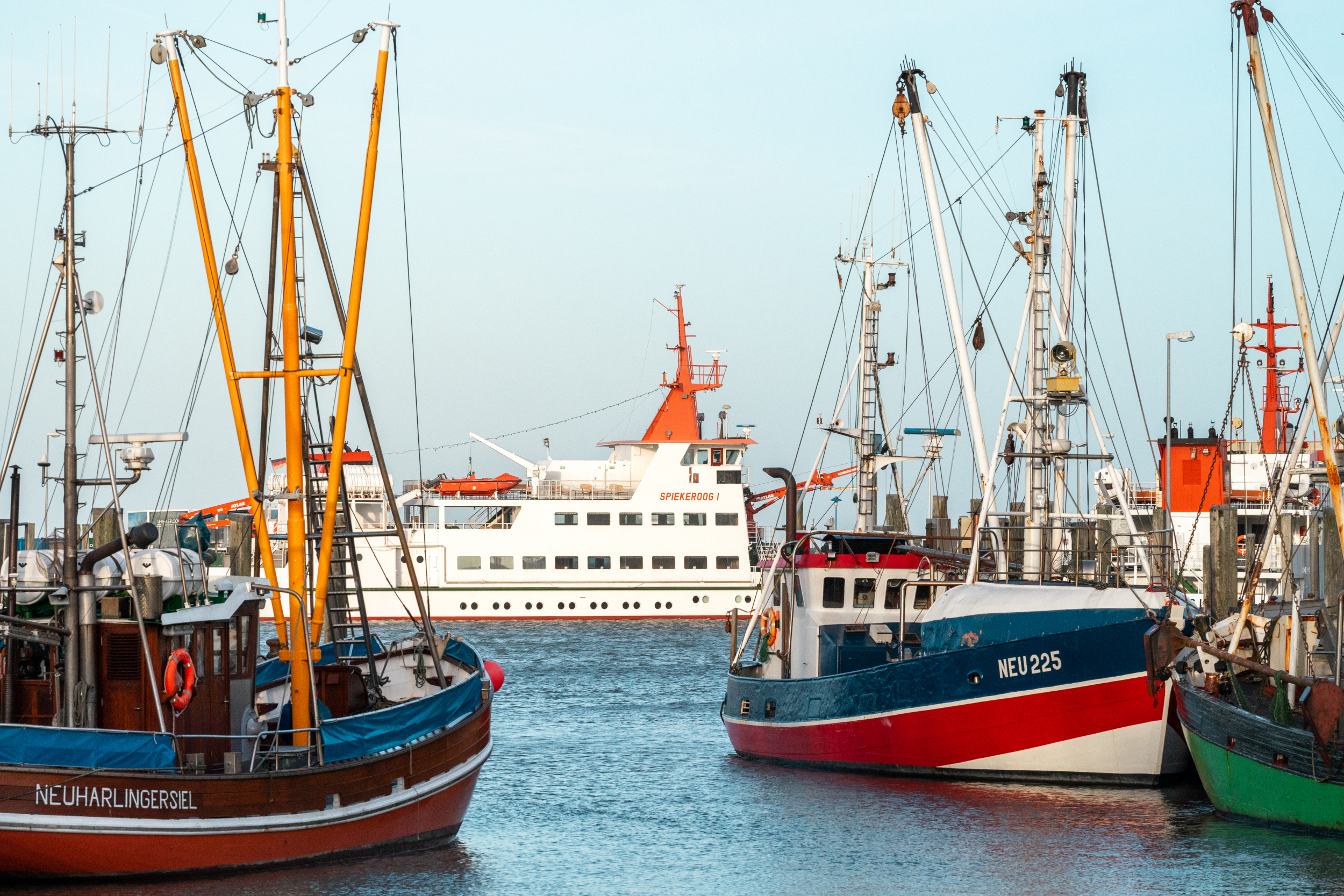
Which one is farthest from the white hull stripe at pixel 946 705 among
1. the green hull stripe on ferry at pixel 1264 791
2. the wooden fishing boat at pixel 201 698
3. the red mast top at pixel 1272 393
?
the red mast top at pixel 1272 393

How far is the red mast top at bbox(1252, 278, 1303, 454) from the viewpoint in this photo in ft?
174

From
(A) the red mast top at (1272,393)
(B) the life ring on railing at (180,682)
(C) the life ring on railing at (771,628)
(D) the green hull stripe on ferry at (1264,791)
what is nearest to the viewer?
(B) the life ring on railing at (180,682)

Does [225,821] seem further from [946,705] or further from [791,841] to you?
[946,705]

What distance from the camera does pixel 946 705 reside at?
2277 centimetres

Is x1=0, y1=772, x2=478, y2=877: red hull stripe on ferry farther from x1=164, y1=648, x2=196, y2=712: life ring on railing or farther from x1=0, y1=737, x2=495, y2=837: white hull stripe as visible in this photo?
x1=164, y1=648, x2=196, y2=712: life ring on railing

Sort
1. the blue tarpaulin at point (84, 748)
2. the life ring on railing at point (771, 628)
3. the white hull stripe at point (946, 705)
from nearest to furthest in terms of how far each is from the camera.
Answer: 1. the blue tarpaulin at point (84, 748)
2. the white hull stripe at point (946, 705)
3. the life ring on railing at point (771, 628)

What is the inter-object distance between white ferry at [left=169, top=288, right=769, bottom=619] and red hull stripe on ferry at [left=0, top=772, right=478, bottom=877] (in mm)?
49919

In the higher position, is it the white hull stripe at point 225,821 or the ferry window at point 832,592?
the ferry window at point 832,592

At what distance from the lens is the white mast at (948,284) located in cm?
2555

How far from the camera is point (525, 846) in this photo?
64.6 ft

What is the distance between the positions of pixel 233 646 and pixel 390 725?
75.8 inches

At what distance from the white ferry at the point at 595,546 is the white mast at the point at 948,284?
135 feet

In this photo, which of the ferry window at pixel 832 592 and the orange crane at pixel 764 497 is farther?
the orange crane at pixel 764 497

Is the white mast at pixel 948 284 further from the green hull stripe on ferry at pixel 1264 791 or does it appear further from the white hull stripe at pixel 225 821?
the white hull stripe at pixel 225 821
